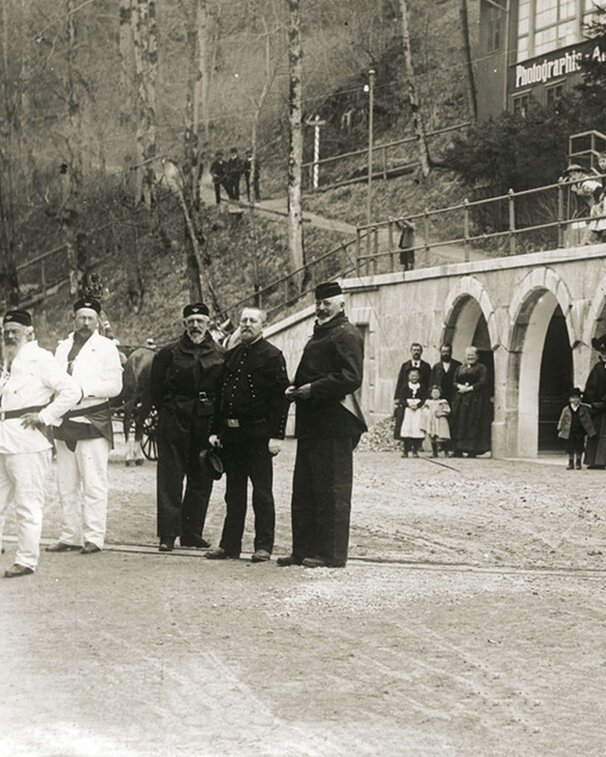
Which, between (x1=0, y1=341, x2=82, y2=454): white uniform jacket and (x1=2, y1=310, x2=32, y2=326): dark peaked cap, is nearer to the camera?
(x1=0, y1=341, x2=82, y2=454): white uniform jacket

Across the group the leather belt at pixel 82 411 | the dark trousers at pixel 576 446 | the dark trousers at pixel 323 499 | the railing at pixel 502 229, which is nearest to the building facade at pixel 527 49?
the railing at pixel 502 229

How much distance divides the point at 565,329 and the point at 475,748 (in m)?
22.7

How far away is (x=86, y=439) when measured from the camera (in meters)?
12.3

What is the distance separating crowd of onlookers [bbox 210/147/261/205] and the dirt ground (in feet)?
110

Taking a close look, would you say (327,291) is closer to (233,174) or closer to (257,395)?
(257,395)

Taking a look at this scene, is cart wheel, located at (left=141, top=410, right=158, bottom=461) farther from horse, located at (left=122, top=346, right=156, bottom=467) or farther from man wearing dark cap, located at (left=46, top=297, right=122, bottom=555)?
man wearing dark cap, located at (left=46, top=297, right=122, bottom=555)

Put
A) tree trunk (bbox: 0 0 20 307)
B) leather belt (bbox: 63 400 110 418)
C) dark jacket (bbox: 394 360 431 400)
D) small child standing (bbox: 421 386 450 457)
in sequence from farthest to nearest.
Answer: tree trunk (bbox: 0 0 20 307) < dark jacket (bbox: 394 360 431 400) < small child standing (bbox: 421 386 450 457) < leather belt (bbox: 63 400 110 418)

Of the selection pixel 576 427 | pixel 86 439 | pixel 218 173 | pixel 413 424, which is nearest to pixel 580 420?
pixel 576 427

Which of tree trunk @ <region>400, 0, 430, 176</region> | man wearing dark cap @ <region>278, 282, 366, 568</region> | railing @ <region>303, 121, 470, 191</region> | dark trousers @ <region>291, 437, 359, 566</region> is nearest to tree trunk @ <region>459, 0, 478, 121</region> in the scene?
railing @ <region>303, 121, 470, 191</region>

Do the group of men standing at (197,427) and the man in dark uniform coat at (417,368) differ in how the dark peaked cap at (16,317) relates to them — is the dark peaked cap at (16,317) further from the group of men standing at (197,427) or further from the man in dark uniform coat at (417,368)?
the man in dark uniform coat at (417,368)

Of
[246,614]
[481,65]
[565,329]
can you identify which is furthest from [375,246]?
[246,614]

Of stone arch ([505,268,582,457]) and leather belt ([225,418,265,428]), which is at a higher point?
stone arch ([505,268,582,457])

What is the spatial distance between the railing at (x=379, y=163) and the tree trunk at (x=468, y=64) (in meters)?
0.57

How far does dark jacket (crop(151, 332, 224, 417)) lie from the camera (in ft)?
42.1
